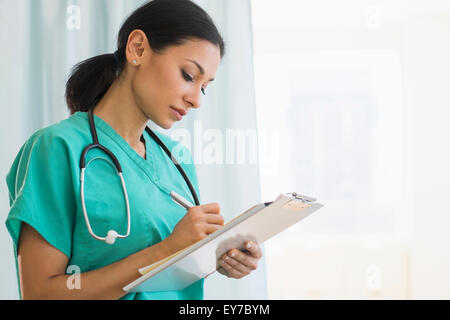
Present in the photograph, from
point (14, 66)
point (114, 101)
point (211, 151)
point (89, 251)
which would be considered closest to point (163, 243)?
point (89, 251)

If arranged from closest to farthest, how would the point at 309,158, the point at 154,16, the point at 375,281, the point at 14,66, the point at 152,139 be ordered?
the point at 154,16 < the point at 152,139 < the point at 14,66 < the point at 375,281 < the point at 309,158

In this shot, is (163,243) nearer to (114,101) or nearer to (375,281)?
(114,101)

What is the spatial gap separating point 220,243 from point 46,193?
236mm

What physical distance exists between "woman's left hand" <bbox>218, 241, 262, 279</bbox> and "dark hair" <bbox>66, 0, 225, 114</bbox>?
31 cm

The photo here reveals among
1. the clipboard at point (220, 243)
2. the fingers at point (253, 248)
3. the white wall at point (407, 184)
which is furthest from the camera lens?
the white wall at point (407, 184)

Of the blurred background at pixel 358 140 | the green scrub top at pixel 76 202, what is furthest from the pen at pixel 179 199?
the blurred background at pixel 358 140

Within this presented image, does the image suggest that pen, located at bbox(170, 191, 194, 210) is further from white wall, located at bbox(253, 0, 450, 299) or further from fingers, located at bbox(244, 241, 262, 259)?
white wall, located at bbox(253, 0, 450, 299)

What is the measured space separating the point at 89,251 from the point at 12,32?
753 millimetres

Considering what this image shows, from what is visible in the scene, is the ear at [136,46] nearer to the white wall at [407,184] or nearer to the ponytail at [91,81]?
the ponytail at [91,81]

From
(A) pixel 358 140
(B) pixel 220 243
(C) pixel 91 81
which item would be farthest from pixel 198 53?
(A) pixel 358 140

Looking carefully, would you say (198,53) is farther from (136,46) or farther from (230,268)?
(230,268)

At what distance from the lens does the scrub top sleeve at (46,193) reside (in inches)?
23.1

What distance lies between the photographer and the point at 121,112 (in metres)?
0.72

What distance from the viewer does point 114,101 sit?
721mm
